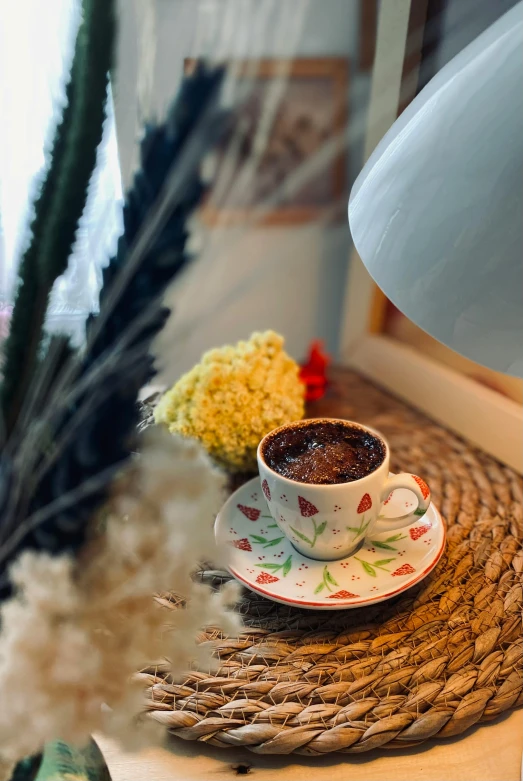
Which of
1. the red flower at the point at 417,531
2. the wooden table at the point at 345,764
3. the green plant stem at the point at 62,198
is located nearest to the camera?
the green plant stem at the point at 62,198

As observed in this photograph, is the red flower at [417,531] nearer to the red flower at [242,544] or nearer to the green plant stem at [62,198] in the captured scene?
the red flower at [242,544]

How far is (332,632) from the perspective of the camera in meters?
0.39

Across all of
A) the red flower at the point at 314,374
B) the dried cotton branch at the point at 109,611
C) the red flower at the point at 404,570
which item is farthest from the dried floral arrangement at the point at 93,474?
the red flower at the point at 314,374

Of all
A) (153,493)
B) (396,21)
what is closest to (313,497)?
(153,493)

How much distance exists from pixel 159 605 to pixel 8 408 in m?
0.09

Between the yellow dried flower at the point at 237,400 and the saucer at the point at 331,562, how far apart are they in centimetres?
5

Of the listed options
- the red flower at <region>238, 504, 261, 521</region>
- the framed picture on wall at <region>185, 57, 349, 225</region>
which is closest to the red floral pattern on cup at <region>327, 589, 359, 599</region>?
the red flower at <region>238, 504, 261, 521</region>

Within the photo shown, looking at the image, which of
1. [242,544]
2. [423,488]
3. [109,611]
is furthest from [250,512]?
[109,611]

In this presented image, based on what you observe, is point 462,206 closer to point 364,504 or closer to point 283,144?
point 283,144

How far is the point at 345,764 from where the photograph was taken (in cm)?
33

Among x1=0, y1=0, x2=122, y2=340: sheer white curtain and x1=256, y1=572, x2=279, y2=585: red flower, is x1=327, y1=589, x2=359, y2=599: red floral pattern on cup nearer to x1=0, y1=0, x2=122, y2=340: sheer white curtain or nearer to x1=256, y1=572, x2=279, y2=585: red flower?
x1=256, y1=572, x2=279, y2=585: red flower

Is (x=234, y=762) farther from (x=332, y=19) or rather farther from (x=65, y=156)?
(x=332, y=19)

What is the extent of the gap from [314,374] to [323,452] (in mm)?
229

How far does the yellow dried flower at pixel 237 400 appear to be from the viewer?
19.3 inches
